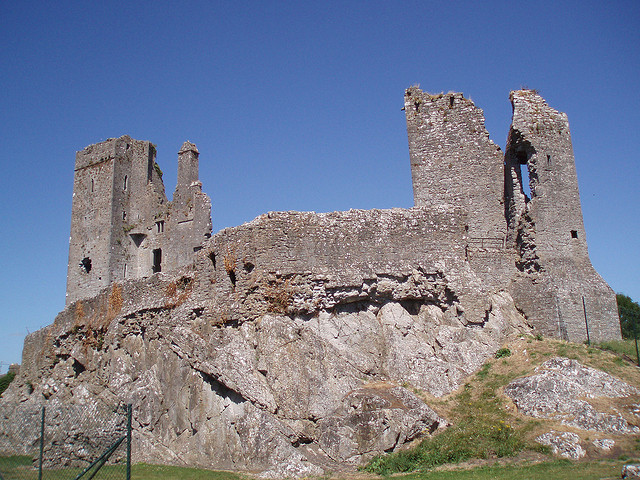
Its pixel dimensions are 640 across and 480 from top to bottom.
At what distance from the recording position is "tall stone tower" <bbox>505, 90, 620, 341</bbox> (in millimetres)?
20203

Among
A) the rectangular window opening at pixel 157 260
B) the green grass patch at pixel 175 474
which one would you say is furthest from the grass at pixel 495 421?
the rectangular window opening at pixel 157 260

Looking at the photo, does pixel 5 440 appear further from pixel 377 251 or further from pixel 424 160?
pixel 424 160

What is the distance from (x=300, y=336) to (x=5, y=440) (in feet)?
42.8

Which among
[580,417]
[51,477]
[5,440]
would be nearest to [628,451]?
[580,417]

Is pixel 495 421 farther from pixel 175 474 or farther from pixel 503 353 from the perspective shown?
pixel 175 474

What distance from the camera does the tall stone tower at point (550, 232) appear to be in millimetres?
20203

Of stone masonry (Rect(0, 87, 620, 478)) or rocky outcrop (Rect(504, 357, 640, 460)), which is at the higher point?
stone masonry (Rect(0, 87, 620, 478))

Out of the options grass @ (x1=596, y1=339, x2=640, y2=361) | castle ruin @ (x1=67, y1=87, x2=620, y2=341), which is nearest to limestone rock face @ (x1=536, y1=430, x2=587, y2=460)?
castle ruin @ (x1=67, y1=87, x2=620, y2=341)

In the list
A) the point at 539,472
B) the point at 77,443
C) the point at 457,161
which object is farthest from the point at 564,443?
the point at 77,443

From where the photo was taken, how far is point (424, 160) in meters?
23.5

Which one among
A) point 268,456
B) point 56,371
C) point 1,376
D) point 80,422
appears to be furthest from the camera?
point 1,376

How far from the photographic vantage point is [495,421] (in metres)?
15.1

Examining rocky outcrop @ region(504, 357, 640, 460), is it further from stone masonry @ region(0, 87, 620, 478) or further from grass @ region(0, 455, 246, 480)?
grass @ region(0, 455, 246, 480)

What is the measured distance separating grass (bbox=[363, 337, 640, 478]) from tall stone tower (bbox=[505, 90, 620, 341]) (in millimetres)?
2045
